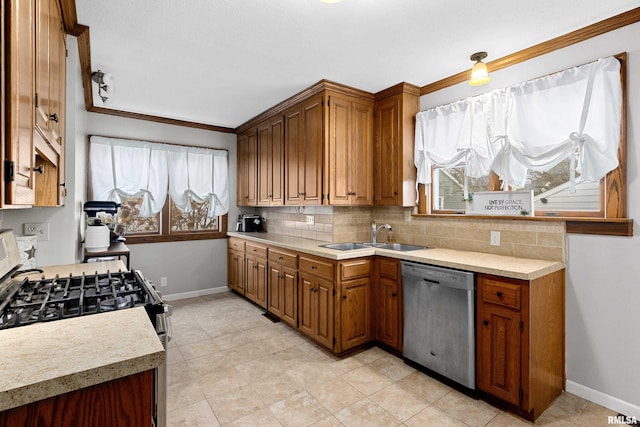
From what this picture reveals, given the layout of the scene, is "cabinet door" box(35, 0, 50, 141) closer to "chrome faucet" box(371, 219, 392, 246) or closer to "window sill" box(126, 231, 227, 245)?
"chrome faucet" box(371, 219, 392, 246)

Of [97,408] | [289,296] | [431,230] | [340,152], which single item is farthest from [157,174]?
[97,408]

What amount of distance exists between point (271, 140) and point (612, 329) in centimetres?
359

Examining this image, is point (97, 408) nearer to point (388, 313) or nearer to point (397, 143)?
point (388, 313)

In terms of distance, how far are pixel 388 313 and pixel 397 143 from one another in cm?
164

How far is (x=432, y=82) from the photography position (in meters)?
3.12

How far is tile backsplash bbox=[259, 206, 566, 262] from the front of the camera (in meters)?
2.42

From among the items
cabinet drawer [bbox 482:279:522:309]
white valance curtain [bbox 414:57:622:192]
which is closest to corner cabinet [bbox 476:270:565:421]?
cabinet drawer [bbox 482:279:522:309]

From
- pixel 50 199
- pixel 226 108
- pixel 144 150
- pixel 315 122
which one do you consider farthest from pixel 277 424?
pixel 144 150

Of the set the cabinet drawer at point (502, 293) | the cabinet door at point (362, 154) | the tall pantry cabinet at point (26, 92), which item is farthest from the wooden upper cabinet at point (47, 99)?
the cabinet drawer at point (502, 293)

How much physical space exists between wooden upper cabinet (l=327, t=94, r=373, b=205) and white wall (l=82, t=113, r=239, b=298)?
2.34m

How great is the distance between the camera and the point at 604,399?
215 centimetres

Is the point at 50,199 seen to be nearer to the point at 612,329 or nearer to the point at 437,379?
the point at 437,379

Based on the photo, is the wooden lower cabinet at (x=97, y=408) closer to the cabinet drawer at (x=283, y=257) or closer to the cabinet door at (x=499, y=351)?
the cabinet door at (x=499, y=351)

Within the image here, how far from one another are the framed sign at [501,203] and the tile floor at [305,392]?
52.9 inches
